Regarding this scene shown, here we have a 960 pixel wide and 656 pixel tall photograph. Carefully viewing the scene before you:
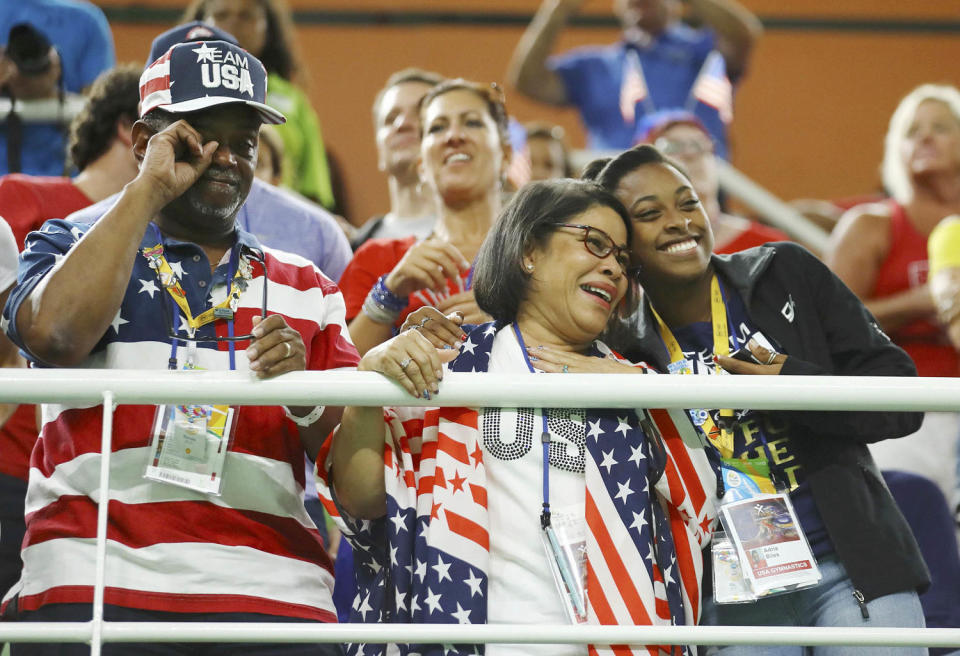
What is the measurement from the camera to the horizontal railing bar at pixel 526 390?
6.20 feet

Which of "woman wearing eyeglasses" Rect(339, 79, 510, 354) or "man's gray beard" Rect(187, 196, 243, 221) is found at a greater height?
"woman wearing eyeglasses" Rect(339, 79, 510, 354)

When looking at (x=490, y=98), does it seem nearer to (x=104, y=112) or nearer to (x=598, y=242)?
(x=104, y=112)

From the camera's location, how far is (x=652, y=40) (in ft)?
17.3

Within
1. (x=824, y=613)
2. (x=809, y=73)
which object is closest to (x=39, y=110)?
(x=824, y=613)

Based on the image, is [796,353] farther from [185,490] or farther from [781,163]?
[781,163]

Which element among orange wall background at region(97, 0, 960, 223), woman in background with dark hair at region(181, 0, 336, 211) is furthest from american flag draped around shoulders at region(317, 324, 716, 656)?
orange wall background at region(97, 0, 960, 223)

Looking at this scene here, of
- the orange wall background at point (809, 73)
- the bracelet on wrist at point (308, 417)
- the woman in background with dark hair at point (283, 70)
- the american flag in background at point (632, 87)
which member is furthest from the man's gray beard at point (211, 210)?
the orange wall background at point (809, 73)

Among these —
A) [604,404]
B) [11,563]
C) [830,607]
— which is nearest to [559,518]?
[604,404]

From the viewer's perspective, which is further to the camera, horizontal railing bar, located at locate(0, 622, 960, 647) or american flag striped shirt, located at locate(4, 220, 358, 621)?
american flag striped shirt, located at locate(4, 220, 358, 621)

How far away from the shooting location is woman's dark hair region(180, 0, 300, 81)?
441cm

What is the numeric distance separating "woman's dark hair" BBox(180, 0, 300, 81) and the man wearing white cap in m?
2.12

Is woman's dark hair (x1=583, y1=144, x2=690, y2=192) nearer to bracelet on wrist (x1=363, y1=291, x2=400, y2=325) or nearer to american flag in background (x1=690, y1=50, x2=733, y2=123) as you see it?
bracelet on wrist (x1=363, y1=291, x2=400, y2=325)

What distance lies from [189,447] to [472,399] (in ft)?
1.64

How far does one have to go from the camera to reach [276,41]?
4469 mm
